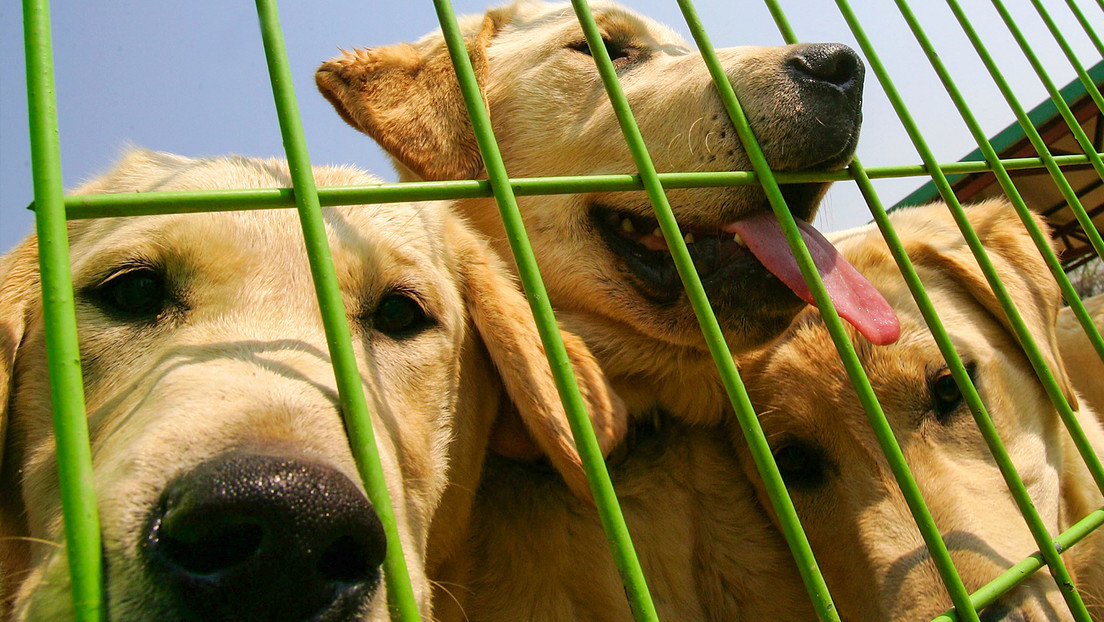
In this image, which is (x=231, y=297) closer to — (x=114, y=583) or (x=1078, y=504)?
(x=114, y=583)

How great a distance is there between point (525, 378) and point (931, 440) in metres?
1.50

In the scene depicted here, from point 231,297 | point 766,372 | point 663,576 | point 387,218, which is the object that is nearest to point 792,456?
point 766,372

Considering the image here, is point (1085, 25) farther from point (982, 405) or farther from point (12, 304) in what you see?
point (12, 304)

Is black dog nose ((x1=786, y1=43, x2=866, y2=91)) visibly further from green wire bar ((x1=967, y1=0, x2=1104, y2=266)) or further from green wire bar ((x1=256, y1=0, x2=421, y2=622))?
green wire bar ((x1=256, y1=0, x2=421, y2=622))

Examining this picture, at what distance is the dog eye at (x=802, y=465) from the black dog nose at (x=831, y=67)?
51.7 inches

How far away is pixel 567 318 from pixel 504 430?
1.77 ft

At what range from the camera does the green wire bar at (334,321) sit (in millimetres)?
926

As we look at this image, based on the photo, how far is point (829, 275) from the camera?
86.4 inches

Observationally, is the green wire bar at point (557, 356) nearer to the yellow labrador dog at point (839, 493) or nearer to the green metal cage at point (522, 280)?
the green metal cage at point (522, 280)

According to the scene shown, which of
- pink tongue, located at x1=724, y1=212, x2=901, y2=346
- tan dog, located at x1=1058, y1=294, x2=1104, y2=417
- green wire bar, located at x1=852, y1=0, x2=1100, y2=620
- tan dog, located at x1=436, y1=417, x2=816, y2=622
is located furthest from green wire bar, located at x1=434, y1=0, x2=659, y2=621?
tan dog, located at x1=1058, y1=294, x2=1104, y2=417

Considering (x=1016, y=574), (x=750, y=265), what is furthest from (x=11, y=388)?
(x=1016, y=574)

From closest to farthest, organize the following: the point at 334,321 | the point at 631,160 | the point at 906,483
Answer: the point at 334,321
the point at 906,483
the point at 631,160

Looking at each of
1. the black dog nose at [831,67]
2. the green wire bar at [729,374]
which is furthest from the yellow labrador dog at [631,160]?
the green wire bar at [729,374]

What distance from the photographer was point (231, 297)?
1717mm
